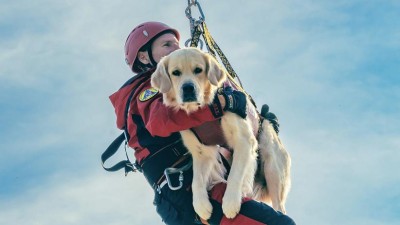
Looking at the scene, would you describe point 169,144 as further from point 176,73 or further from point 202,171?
point 176,73

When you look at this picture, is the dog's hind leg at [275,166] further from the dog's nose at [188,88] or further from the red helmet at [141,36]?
the red helmet at [141,36]

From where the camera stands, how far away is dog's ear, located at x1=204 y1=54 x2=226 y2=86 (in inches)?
263

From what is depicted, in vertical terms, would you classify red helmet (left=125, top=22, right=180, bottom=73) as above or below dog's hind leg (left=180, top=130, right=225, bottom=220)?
above

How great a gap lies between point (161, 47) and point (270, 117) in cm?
149

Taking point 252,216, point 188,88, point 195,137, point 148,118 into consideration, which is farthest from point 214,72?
point 252,216

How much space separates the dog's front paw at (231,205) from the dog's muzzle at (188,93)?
3.21ft

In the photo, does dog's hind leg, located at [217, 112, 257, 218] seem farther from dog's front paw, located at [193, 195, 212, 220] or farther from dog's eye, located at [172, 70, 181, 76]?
dog's eye, located at [172, 70, 181, 76]

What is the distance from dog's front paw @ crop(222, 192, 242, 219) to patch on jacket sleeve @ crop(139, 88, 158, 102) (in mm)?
1279

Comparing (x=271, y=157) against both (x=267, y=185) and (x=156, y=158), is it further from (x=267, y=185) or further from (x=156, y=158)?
(x=156, y=158)

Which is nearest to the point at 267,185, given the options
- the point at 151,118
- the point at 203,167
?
the point at 203,167

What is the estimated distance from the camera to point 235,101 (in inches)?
265

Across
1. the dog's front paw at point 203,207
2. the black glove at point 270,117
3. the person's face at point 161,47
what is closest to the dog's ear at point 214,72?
the person's face at point 161,47

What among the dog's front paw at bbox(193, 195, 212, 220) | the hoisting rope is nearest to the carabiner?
the hoisting rope

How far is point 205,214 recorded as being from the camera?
6324 millimetres
